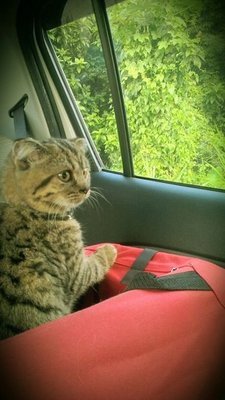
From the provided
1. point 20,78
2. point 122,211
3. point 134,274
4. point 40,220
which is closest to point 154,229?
point 122,211

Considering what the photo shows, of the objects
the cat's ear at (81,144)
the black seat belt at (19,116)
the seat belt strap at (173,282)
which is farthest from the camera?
the cat's ear at (81,144)

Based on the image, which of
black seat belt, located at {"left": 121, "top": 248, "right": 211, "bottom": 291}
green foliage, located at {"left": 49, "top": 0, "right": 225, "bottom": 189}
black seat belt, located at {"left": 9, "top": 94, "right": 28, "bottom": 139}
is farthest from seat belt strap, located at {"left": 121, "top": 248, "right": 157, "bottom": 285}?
black seat belt, located at {"left": 9, "top": 94, "right": 28, "bottom": 139}

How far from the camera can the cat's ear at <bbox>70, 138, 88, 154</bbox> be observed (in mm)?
848

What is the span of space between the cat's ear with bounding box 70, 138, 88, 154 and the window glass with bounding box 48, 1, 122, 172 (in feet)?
0.09

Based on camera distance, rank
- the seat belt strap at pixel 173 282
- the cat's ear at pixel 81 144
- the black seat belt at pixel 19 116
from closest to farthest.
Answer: the black seat belt at pixel 19 116, the seat belt strap at pixel 173 282, the cat's ear at pixel 81 144

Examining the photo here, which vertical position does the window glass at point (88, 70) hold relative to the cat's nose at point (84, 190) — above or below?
above

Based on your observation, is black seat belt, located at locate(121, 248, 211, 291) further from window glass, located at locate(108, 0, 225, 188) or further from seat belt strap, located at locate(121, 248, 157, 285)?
window glass, located at locate(108, 0, 225, 188)

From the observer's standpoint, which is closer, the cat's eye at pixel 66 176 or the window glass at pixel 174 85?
the window glass at pixel 174 85

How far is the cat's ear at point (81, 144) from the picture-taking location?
848 millimetres

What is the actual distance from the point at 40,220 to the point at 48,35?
1.28 ft

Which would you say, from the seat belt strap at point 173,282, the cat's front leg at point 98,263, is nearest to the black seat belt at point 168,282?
the seat belt strap at point 173,282

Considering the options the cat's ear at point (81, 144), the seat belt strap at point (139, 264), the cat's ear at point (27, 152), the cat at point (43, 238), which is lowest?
the seat belt strap at point (139, 264)

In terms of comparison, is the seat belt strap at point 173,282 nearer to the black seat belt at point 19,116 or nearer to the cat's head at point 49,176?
the cat's head at point 49,176

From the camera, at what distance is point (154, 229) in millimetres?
1025
